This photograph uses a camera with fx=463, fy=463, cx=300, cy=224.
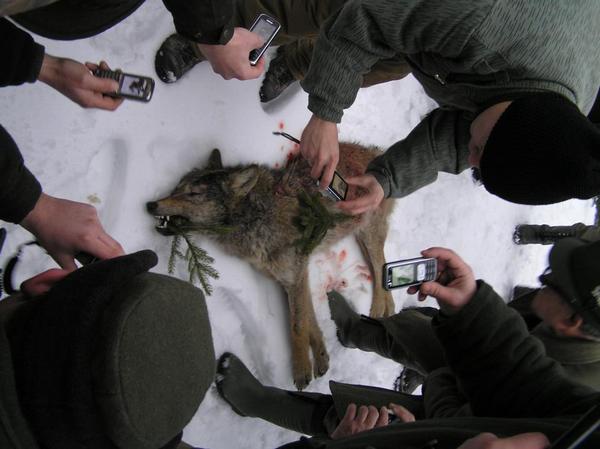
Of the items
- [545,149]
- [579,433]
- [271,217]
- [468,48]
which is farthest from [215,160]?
[579,433]

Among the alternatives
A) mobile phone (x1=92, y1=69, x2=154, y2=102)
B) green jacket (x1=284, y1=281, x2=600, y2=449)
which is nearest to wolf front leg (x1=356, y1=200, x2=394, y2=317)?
green jacket (x1=284, y1=281, x2=600, y2=449)

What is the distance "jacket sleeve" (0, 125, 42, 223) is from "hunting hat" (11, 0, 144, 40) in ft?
2.41

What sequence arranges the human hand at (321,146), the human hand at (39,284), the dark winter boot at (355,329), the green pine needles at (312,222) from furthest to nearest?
the dark winter boot at (355,329) < the green pine needles at (312,222) < the human hand at (321,146) < the human hand at (39,284)

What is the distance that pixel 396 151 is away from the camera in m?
2.90

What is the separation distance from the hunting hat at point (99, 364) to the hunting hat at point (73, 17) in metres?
1.33

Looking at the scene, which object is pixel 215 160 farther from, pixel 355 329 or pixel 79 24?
pixel 355 329

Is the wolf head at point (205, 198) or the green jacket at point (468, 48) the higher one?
the green jacket at point (468, 48)

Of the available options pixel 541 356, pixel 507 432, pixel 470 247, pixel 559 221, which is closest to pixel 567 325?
pixel 541 356

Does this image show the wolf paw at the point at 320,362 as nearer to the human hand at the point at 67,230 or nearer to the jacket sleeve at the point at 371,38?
the jacket sleeve at the point at 371,38

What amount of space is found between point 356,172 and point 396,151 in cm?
79

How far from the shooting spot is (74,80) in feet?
7.00

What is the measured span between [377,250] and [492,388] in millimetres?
2035

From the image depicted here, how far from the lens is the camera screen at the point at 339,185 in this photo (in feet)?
9.19

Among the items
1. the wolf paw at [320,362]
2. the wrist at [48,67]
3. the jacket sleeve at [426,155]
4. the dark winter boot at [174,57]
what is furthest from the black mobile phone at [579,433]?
the dark winter boot at [174,57]
